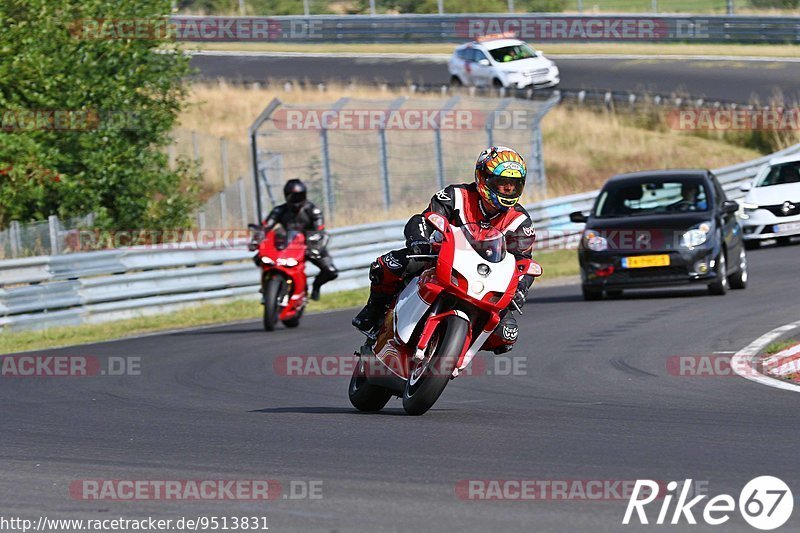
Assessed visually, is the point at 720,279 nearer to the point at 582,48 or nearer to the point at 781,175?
the point at 781,175

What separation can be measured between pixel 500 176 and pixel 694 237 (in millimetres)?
9467

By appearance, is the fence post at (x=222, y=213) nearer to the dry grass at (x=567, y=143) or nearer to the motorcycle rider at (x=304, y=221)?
the dry grass at (x=567, y=143)

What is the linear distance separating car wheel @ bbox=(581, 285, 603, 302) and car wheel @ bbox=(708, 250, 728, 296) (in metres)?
1.32

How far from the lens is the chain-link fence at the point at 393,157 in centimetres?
2626

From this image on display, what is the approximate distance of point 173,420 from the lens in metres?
9.29

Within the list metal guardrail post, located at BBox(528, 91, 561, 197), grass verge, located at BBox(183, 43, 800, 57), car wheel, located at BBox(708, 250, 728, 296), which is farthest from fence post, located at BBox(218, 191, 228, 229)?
grass verge, located at BBox(183, 43, 800, 57)

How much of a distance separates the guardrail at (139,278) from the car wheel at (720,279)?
629cm

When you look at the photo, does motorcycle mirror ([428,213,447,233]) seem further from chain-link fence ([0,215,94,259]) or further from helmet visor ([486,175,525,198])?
chain-link fence ([0,215,94,259])

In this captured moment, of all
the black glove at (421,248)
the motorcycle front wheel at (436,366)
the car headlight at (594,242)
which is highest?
the black glove at (421,248)

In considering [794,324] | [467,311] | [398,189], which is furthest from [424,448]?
[398,189]

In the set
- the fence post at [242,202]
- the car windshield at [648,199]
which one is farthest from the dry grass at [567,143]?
the car windshield at [648,199]

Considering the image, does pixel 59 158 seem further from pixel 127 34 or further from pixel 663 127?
pixel 663 127

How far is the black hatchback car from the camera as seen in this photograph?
687 inches

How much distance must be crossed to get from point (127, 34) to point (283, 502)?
64.7 feet
